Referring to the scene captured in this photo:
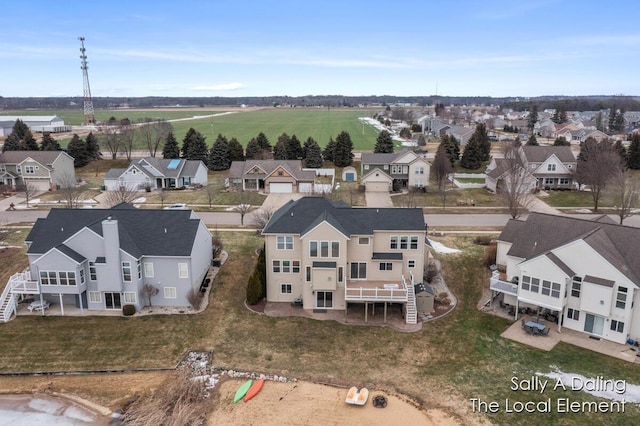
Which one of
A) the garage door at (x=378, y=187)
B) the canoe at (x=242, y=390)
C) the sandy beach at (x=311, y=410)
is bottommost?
the sandy beach at (x=311, y=410)

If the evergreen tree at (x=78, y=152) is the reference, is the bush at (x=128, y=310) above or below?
below

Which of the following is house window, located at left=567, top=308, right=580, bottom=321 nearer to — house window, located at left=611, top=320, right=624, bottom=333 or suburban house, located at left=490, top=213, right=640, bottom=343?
suburban house, located at left=490, top=213, right=640, bottom=343

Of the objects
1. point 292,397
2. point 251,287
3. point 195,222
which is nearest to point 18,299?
point 195,222

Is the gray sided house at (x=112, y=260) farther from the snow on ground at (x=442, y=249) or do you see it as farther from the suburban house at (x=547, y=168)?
the suburban house at (x=547, y=168)

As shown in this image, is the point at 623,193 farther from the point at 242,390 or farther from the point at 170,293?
the point at 170,293

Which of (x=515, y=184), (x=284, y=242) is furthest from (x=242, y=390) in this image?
(x=515, y=184)

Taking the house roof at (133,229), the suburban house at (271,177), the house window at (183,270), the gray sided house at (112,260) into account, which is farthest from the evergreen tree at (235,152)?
the house window at (183,270)
